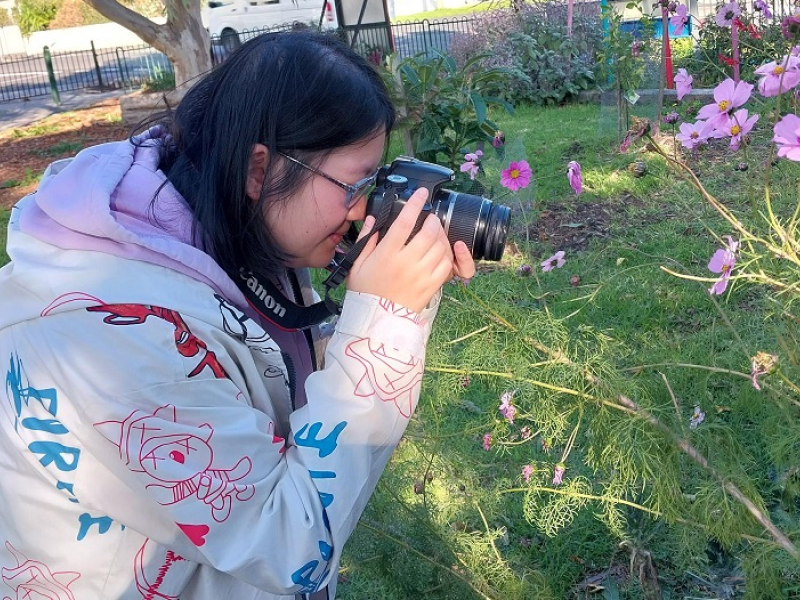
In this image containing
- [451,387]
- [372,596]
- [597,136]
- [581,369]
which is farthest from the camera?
[597,136]

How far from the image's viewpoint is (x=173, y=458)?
1066 mm

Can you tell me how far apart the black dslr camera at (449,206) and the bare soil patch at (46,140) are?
675cm

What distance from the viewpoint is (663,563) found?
87.1 inches

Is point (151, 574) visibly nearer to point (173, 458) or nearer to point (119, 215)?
point (173, 458)

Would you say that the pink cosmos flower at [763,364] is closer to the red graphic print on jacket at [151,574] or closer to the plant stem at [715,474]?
the plant stem at [715,474]

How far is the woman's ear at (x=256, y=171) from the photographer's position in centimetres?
126

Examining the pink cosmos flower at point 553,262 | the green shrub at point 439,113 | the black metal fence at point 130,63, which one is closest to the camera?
the pink cosmos flower at point 553,262

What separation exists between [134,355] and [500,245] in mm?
597

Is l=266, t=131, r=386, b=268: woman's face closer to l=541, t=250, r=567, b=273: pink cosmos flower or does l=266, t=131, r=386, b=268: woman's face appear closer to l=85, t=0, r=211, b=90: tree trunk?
l=541, t=250, r=567, b=273: pink cosmos flower

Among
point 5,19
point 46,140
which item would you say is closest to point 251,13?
point 46,140

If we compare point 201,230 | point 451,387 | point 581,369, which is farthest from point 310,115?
point 451,387

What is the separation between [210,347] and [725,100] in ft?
3.33

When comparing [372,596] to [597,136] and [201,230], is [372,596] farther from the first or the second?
[597,136]

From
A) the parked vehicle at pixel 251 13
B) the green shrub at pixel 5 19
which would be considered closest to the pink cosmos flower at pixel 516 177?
the parked vehicle at pixel 251 13
